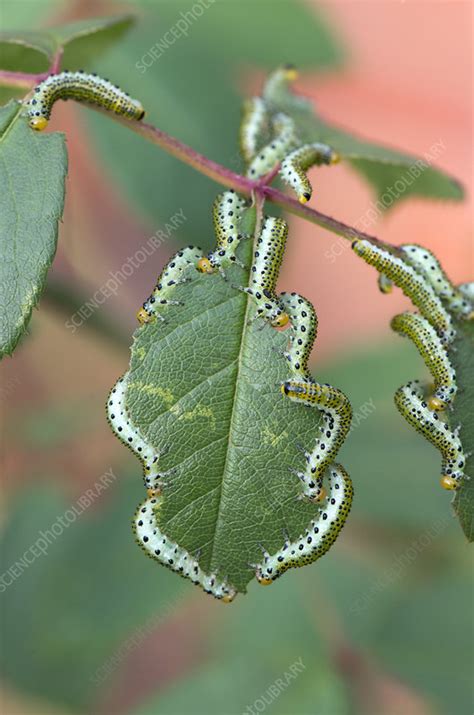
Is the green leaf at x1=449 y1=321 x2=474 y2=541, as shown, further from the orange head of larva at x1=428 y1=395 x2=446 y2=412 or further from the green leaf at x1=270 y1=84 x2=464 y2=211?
the green leaf at x1=270 y1=84 x2=464 y2=211

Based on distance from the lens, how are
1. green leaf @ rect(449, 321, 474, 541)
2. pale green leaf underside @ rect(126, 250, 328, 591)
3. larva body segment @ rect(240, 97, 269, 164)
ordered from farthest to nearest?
larva body segment @ rect(240, 97, 269, 164) < green leaf @ rect(449, 321, 474, 541) < pale green leaf underside @ rect(126, 250, 328, 591)

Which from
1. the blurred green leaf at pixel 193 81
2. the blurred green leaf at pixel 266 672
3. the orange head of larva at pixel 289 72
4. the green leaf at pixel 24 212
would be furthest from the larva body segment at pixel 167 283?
the blurred green leaf at pixel 266 672

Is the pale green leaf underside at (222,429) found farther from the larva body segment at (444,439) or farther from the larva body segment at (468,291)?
the larva body segment at (468,291)

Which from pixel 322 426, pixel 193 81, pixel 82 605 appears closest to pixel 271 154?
pixel 322 426

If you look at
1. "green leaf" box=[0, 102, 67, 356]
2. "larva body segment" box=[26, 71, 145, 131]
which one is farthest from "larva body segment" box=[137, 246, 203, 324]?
"larva body segment" box=[26, 71, 145, 131]

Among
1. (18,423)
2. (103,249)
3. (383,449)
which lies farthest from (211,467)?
(103,249)

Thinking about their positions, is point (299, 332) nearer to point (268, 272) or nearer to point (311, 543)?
point (268, 272)

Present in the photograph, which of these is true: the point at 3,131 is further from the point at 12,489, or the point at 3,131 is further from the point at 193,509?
the point at 12,489

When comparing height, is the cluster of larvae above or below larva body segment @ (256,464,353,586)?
above

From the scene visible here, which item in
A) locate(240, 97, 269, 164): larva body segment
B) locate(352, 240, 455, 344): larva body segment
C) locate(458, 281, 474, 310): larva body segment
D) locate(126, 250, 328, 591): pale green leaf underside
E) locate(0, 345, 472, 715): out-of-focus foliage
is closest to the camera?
locate(126, 250, 328, 591): pale green leaf underside
